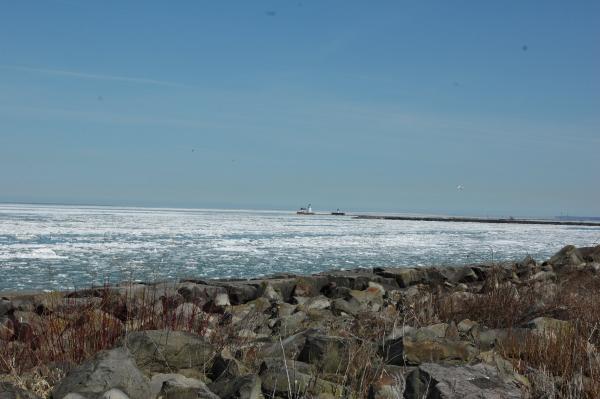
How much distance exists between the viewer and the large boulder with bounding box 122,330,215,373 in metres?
4.20

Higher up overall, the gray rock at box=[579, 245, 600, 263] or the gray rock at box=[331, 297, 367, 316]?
the gray rock at box=[579, 245, 600, 263]

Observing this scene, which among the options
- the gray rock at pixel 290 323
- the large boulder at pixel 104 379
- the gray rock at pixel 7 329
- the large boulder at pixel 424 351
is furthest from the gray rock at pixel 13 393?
the gray rock at pixel 290 323

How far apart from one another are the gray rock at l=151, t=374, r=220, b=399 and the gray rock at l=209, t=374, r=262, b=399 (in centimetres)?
7

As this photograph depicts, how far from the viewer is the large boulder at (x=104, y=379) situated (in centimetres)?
352

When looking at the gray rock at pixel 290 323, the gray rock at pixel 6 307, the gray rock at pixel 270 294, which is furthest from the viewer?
the gray rock at pixel 270 294

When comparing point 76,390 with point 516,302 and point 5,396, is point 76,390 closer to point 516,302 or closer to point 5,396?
point 5,396

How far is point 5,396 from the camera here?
325 centimetres

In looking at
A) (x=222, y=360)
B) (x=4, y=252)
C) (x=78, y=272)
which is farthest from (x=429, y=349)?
(x=4, y=252)

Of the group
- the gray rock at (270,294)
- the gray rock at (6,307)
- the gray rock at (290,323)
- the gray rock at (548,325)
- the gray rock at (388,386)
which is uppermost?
the gray rock at (548,325)

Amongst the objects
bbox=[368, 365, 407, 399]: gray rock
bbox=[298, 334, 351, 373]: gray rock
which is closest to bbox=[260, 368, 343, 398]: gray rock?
bbox=[368, 365, 407, 399]: gray rock

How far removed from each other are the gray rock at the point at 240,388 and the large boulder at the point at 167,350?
1.75ft

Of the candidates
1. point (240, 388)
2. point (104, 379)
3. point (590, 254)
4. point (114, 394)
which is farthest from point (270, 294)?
point (590, 254)

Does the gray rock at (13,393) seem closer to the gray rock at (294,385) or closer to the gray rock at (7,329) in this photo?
the gray rock at (294,385)

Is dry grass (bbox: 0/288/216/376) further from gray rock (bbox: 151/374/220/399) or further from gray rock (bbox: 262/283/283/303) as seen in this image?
gray rock (bbox: 262/283/283/303)
